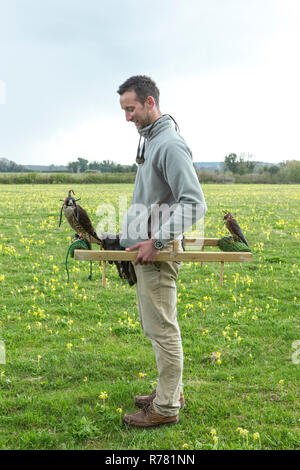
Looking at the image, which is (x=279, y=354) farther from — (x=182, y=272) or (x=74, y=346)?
(x=182, y=272)

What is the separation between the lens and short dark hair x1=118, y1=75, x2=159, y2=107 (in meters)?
3.76

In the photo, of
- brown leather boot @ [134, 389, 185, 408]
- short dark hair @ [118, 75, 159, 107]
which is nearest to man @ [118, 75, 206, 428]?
short dark hair @ [118, 75, 159, 107]

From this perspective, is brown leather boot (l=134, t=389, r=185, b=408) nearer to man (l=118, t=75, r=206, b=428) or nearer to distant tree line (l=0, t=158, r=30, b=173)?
man (l=118, t=75, r=206, b=428)

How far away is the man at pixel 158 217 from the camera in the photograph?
3562 millimetres

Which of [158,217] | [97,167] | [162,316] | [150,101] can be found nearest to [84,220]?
[158,217]

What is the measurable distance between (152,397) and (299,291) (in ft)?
17.2

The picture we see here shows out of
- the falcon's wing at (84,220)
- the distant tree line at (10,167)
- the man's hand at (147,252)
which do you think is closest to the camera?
the man's hand at (147,252)

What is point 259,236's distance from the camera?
49.7ft

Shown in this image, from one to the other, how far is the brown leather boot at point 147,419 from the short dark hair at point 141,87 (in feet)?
9.94

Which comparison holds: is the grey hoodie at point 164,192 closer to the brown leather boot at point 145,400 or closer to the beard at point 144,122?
the beard at point 144,122

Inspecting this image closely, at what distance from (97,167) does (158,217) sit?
89.1 meters

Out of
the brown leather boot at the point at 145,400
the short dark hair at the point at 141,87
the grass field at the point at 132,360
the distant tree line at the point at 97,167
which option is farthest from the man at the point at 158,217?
the distant tree line at the point at 97,167

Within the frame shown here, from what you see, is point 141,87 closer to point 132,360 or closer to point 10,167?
point 132,360

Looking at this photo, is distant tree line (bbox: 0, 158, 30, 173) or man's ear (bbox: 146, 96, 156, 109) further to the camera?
distant tree line (bbox: 0, 158, 30, 173)
